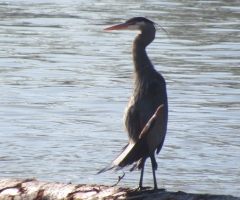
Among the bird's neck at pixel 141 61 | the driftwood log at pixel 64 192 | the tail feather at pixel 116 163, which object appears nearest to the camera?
the driftwood log at pixel 64 192

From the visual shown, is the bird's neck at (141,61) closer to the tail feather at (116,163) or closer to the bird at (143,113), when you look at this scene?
the bird at (143,113)

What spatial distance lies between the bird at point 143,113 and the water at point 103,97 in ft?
6.95

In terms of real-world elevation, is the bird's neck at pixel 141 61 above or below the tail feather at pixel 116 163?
above

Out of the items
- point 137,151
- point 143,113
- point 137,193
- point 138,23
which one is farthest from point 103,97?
point 137,193

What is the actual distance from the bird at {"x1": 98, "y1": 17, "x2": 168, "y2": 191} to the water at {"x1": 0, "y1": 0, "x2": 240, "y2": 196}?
2120 mm

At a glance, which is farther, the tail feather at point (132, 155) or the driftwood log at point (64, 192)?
the tail feather at point (132, 155)

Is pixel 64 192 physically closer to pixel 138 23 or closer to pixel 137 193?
pixel 137 193

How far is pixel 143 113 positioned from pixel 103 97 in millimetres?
6284

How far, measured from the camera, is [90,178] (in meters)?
8.29

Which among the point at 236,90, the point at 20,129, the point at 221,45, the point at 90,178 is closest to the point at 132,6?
the point at 221,45

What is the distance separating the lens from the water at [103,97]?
863cm

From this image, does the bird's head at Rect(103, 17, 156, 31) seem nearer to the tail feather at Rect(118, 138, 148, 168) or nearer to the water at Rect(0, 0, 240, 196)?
the tail feather at Rect(118, 138, 148, 168)

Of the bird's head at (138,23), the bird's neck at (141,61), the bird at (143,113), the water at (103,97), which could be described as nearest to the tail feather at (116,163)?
the bird at (143,113)

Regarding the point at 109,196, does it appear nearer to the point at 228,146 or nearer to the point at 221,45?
the point at 228,146
